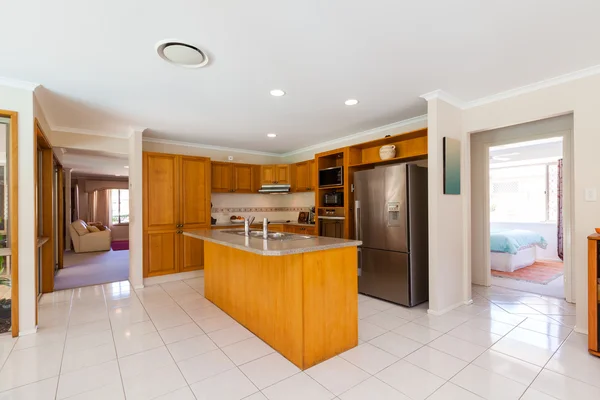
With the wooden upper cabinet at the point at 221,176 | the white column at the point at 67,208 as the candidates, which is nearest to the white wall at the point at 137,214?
the wooden upper cabinet at the point at 221,176

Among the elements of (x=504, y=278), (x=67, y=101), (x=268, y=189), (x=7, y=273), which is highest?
(x=67, y=101)

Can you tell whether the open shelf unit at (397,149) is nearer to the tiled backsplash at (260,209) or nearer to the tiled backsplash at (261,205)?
the tiled backsplash at (261,205)

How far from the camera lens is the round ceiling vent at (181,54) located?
215 centimetres

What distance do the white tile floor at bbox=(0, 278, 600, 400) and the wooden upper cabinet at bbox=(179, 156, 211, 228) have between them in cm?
180

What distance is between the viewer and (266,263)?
260 cm

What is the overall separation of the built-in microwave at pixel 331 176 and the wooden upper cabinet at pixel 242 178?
5.84 feet

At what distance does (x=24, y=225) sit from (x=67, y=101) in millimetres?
1421

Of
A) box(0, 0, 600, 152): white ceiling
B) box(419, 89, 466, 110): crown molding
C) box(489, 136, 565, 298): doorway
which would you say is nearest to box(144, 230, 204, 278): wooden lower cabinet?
box(0, 0, 600, 152): white ceiling

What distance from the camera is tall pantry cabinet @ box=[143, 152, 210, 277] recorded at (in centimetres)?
456

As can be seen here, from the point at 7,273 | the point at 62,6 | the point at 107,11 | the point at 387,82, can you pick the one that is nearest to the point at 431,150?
the point at 387,82

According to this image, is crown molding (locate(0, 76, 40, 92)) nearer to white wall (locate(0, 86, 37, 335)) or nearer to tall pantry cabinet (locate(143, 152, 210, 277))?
white wall (locate(0, 86, 37, 335))

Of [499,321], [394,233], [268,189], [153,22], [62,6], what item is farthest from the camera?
[268,189]

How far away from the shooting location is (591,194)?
2.61m

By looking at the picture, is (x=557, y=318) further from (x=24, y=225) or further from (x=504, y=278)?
(x=24, y=225)
